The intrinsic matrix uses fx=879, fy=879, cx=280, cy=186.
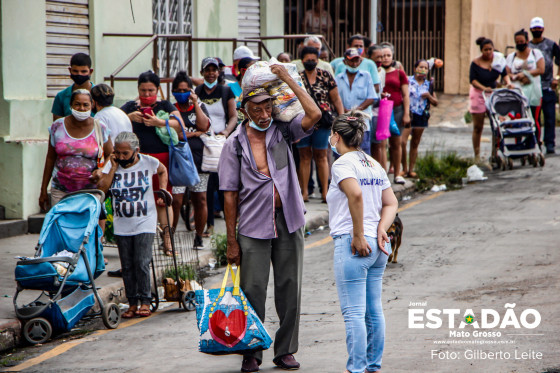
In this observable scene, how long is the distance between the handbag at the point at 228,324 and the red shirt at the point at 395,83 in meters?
8.52

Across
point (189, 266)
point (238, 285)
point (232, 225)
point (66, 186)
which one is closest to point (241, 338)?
point (238, 285)

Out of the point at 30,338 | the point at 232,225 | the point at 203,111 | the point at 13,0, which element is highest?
the point at 13,0

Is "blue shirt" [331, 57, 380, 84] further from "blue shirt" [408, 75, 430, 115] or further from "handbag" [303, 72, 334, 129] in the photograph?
"blue shirt" [408, 75, 430, 115]

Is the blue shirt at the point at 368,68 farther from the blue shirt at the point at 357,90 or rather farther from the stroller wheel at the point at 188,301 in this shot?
the stroller wheel at the point at 188,301

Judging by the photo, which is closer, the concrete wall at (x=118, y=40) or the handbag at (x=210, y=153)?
the handbag at (x=210, y=153)

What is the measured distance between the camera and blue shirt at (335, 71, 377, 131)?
12.5m

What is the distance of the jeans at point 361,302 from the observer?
5.46 m

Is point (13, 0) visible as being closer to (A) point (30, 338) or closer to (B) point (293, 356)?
(A) point (30, 338)

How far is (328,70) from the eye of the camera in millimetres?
12086

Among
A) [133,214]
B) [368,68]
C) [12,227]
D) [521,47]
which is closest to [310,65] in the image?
[368,68]

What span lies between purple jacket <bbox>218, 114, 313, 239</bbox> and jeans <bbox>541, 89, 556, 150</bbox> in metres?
11.3

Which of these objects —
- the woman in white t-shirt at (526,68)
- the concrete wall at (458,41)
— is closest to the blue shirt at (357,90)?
the woman in white t-shirt at (526,68)

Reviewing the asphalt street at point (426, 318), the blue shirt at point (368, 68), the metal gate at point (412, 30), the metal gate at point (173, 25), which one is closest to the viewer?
the asphalt street at point (426, 318)

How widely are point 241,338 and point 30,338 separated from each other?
6.88ft
